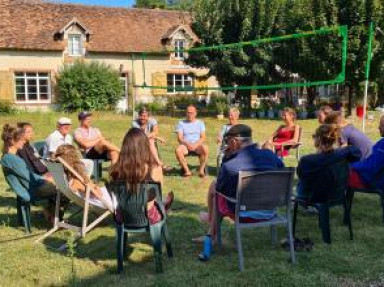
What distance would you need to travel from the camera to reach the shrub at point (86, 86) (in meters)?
25.3

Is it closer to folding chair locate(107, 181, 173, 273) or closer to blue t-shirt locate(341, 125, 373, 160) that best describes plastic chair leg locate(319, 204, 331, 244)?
blue t-shirt locate(341, 125, 373, 160)

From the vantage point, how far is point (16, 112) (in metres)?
24.2

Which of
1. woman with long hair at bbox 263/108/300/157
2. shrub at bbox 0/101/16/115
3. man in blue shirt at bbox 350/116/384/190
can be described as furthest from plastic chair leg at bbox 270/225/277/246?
shrub at bbox 0/101/16/115

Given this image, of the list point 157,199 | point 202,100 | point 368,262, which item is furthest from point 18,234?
point 202,100

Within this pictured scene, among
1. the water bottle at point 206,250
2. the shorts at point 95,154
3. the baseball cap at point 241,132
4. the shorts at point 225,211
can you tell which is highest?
the baseball cap at point 241,132

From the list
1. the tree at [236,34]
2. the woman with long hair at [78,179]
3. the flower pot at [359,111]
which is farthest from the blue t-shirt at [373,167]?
the flower pot at [359,111]

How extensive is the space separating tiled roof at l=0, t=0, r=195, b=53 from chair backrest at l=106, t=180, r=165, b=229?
925 inches

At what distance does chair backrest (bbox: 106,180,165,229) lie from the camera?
429 cm

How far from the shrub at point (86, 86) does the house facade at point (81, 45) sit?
3.79ft

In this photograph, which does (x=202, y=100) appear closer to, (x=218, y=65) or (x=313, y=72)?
(x=218, y=65)

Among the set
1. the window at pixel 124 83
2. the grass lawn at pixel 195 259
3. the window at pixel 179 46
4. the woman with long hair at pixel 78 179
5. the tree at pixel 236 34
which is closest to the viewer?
the grass lawn at pixel 195 259

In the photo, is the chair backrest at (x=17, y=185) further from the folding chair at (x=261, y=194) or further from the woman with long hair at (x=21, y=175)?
the folding chair at (x=261, y=194)

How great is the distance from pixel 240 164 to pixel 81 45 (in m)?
25.0

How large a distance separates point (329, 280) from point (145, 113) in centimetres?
530
